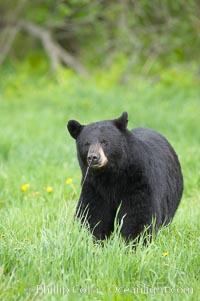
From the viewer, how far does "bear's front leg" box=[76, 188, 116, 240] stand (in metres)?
5.10

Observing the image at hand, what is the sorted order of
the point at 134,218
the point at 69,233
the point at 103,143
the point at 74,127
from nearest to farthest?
1. the point at 69,233
2. the point at 103,143
3. the point at 134,218
4. the point at 74,127

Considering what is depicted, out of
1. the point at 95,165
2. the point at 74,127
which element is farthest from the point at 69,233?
the point at 74,127

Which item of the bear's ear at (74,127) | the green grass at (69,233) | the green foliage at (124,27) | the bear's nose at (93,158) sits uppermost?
the green foliage at (124,27)

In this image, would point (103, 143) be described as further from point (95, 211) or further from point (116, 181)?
point (95, 211)

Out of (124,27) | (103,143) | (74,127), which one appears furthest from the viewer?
(124,27)

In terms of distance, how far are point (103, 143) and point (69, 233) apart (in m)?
0.72

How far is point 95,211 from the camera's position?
16.8 feet

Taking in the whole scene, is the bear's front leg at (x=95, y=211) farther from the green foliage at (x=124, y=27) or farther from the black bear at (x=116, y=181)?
the green foliage at (x=124, y=27)

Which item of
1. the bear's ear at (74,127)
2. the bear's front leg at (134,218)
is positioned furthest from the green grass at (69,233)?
the bear's ear at (74,127)

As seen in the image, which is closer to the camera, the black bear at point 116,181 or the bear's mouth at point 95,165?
the bear's mouth at point 95,165

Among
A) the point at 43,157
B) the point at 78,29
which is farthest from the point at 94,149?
the point at 78,29

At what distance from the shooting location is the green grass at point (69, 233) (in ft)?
13.1

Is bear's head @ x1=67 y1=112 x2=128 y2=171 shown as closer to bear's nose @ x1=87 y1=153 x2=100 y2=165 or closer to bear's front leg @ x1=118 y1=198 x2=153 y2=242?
bear's nose @ x1=87 y1=153 x2=100 y2=165

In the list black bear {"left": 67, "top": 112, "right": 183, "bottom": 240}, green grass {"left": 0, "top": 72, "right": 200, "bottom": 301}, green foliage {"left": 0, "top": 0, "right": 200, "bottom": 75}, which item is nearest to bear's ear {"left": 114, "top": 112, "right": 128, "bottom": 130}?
black bear {"left": 67, "top": 112, "right": 183, "bottom": 240}
